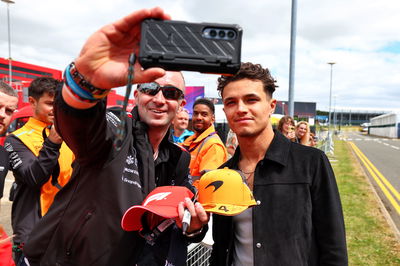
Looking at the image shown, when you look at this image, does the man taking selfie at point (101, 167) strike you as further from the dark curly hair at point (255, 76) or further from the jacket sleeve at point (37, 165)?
the jacket sleeve at point (37, 165)

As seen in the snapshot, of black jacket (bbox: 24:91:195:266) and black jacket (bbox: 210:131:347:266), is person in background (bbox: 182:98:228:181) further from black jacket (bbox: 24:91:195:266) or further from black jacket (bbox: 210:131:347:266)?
black jacket (bbox: 24:91:195:266)

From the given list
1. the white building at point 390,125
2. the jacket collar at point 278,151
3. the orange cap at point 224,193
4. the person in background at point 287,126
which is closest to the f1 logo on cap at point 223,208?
the orange cap at point 224,193

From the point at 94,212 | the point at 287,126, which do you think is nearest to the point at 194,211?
the point at 94,212

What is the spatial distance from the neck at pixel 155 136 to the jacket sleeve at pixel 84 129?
0.53 metres

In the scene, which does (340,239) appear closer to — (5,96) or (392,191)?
(5,96)

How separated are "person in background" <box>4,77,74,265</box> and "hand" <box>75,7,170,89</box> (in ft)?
4.74

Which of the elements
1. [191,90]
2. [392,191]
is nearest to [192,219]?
[392,191]

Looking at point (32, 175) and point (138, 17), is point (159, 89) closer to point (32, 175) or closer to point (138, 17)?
point (138, 17)

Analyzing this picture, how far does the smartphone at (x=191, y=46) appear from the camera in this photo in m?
0.89

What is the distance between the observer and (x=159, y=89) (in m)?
1.89

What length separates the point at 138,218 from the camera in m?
1.29

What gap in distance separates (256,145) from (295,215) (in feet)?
1.77

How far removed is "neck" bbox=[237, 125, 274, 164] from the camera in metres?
2.00

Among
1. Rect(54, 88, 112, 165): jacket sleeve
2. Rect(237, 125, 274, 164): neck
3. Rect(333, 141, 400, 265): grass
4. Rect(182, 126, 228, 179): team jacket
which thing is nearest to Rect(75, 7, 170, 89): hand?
Rect(54, 88, 112, 165): jacket sleeve
